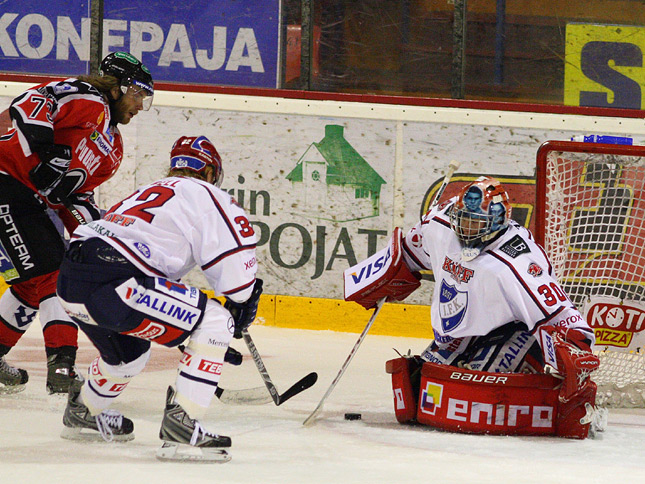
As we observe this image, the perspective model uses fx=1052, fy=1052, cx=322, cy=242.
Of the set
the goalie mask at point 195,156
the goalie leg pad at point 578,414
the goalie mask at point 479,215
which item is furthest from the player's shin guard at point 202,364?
the goalie leg pad at point 578,414

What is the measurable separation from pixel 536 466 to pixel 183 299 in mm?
946

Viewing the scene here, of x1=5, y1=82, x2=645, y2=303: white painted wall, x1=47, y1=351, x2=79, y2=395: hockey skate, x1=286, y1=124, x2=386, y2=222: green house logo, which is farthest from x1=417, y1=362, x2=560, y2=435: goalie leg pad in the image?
x1=286, y1=124, x2=386, y2=222: green house logo

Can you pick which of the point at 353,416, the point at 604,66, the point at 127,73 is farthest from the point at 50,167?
the point at 604,66

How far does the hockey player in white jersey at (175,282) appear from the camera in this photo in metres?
2.46

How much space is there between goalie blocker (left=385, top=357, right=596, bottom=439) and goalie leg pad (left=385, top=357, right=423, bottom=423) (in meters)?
0.11

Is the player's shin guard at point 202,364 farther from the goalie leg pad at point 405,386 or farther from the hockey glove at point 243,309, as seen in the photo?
the goalie leg pad at point 405,386

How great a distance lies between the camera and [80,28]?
5.47 m

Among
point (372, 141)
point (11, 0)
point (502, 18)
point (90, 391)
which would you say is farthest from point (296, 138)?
point (90, 391)

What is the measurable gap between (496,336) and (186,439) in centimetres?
105

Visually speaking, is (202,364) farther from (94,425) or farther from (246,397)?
(246,397)

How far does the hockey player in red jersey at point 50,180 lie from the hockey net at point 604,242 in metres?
1.41

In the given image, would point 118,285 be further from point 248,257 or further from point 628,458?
point 628,458

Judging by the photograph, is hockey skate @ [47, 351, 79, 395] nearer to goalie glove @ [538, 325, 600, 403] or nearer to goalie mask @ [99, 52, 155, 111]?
goalie mask @ [99, 52, 155, 111]

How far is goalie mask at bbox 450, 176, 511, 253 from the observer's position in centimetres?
296
